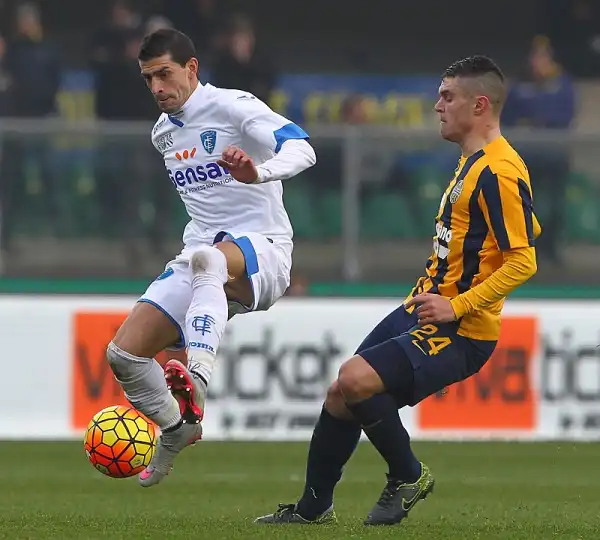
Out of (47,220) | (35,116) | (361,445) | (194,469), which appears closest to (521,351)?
(361,445)

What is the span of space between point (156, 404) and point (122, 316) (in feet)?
19.9

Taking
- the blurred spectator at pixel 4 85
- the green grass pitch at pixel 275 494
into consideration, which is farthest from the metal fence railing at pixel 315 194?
the green grass pitch at pixel 275 494

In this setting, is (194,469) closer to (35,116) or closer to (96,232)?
(96,232)

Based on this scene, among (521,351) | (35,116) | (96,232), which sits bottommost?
(521,351)

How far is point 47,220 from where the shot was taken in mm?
14164

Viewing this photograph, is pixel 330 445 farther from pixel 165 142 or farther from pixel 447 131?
pixel 165 142

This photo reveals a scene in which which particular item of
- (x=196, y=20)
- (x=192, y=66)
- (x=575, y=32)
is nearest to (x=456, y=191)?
(x=192, y=66)

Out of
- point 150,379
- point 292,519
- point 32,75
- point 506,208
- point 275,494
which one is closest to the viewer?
point 506,208

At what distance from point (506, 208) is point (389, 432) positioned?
1.21 m

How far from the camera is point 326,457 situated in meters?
7.29

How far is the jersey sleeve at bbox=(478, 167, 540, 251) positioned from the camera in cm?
676

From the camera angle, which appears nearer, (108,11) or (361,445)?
(361,445)

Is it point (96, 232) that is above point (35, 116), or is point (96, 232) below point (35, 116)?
below

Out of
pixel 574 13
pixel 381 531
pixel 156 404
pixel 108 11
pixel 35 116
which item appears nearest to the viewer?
pixel 381 531
